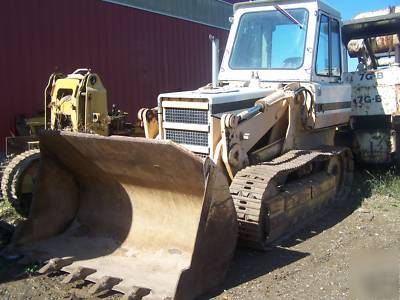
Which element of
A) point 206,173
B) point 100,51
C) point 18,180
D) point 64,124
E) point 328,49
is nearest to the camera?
point 206,173

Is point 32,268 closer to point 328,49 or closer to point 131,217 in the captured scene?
point 131,217

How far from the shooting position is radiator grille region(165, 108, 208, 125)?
5.32m

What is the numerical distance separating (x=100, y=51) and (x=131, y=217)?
7.21 meters

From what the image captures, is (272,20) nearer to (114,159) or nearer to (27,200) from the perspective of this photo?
(114,159)

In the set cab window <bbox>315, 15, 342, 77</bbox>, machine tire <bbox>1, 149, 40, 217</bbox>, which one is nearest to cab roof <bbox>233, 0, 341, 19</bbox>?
cab window <bbox>315, 15, 342, 77</bbox>

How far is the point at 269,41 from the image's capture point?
665 centimetres

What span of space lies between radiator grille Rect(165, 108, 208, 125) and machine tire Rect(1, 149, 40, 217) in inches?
78.5

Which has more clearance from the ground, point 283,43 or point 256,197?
point 283,43

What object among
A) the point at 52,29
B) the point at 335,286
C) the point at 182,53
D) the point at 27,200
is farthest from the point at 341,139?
the point at 182,53

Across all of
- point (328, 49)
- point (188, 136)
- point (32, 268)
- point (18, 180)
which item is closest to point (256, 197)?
point (188, 136)

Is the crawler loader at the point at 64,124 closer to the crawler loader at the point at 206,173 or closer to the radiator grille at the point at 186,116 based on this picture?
the crawler loader at the point at 206,173

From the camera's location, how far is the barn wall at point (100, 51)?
970cm

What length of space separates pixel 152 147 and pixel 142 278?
1.10m

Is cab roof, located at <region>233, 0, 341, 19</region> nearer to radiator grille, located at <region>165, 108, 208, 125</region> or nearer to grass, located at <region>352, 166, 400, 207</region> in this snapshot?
radiator grille, located at <region>165, 108, 208, 125</region>
